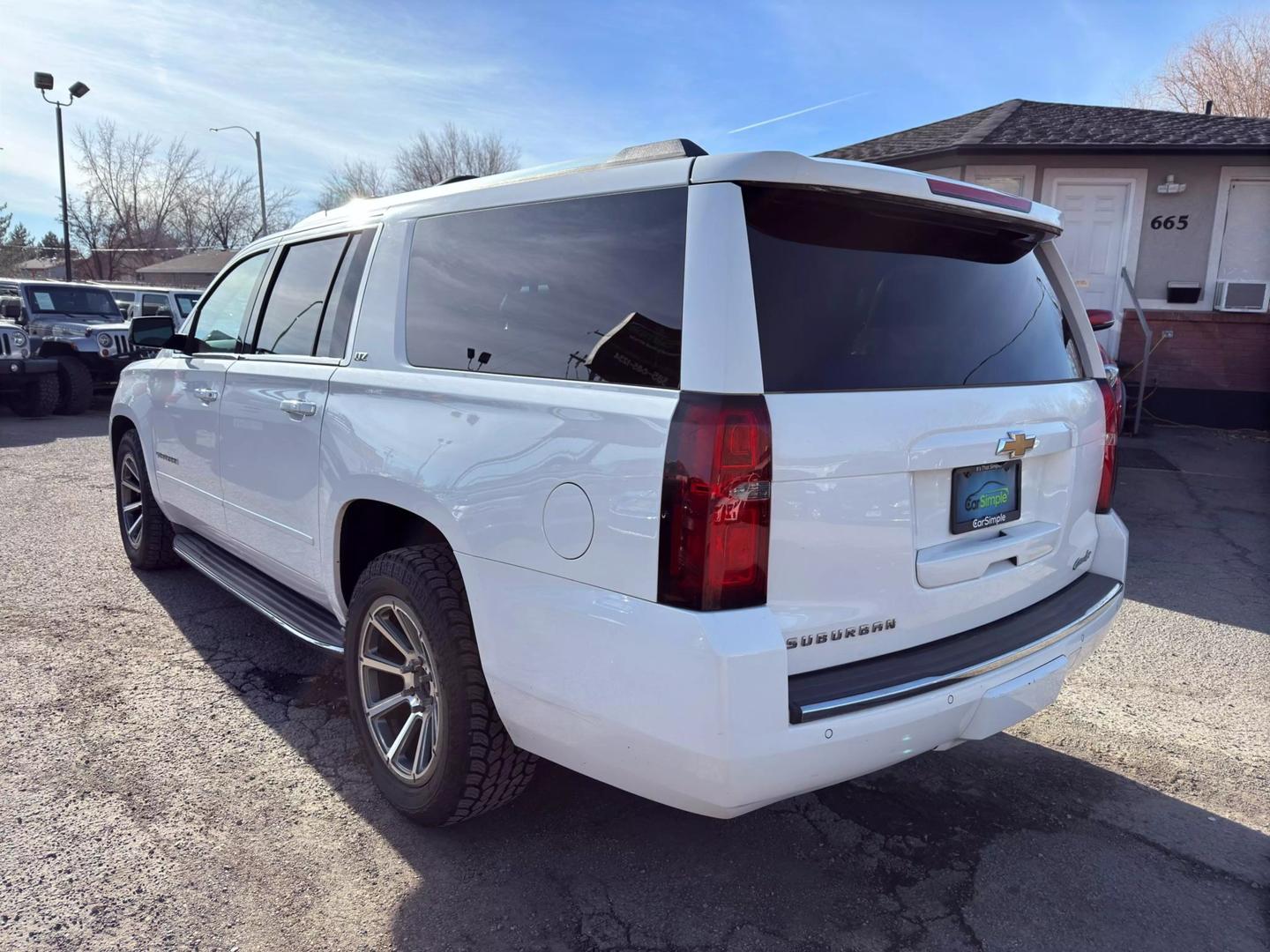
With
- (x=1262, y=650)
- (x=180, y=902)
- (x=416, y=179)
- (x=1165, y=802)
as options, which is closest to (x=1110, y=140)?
(x=1262, y=650)

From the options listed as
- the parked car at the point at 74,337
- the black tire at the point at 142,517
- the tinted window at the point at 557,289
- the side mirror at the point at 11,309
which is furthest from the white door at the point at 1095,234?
the side mirror at the point at 11,309

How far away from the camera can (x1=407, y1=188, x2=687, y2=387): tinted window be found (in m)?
2.14

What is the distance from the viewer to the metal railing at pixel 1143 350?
33.8 feet

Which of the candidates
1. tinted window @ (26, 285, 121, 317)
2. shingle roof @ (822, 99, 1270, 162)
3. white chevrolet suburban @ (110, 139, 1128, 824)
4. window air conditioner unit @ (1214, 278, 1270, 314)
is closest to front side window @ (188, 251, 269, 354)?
white chevrolet suburban @ (110, 139, 1128, 824)

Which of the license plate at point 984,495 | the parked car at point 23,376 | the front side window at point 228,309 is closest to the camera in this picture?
the license plate at point 984,495

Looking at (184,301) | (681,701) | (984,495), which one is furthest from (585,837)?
(184,301)

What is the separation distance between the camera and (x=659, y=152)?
2.27 m

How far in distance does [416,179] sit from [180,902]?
46.4 m

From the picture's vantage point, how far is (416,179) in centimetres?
4491

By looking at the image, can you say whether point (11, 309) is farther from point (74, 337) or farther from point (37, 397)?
point (37, 397)

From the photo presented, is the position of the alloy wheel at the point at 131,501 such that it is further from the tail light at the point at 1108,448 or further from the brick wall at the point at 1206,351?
the brick wall at the point at 1206,351

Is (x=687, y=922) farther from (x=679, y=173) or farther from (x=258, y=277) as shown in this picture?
(x=258, y=277)

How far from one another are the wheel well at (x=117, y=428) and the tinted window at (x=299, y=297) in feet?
6.40

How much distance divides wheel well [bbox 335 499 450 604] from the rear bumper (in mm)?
727
